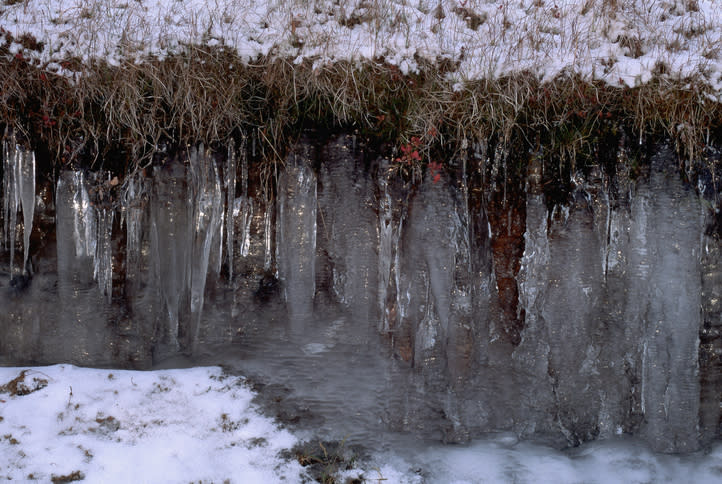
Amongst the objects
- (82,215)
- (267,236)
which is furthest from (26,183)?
(267,236)

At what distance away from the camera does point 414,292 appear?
308 centimetres

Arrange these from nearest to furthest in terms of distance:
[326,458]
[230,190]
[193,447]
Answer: [193,447] → [326,458] → [230,190]

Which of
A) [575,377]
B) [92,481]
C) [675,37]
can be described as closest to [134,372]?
[92,481]

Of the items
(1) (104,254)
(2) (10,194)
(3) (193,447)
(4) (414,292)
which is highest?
(2) (10,194)

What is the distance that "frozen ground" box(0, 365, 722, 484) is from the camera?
2.74 metres

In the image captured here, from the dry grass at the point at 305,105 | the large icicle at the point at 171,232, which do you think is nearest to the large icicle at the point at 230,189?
the dry grass at the point at 305,105

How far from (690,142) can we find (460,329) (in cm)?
171

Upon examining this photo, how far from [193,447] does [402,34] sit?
8.83ft

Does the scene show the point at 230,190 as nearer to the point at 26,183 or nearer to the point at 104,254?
the point at 104,254

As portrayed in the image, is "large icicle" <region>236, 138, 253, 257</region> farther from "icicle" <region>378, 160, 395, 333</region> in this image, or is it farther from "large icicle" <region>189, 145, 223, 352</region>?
"icicle" <region>378, 160, 395, 333</region>

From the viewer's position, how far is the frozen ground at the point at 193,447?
108 inches

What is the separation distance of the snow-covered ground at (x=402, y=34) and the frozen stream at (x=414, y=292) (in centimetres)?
52

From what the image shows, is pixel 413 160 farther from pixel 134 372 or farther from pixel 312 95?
pixel 134 372

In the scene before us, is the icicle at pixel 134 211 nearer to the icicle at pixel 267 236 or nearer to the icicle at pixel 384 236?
the icicle at pixel 267 236
